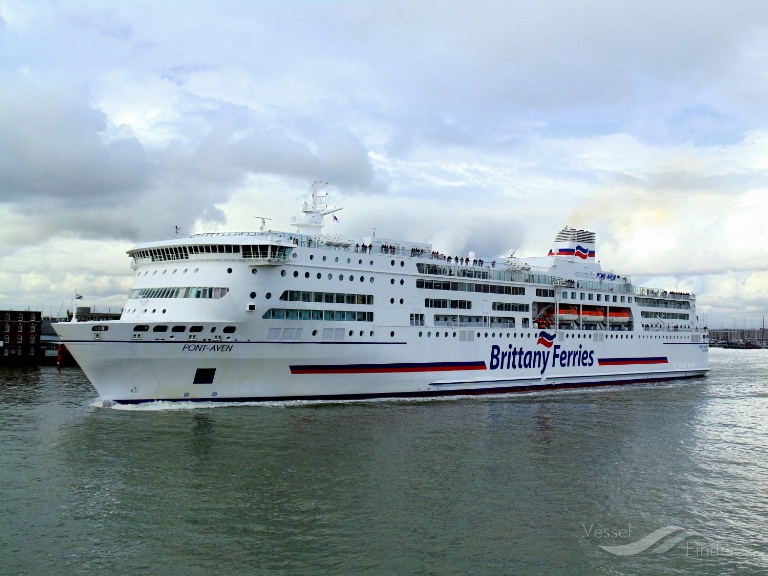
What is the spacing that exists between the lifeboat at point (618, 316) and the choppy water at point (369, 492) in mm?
16870

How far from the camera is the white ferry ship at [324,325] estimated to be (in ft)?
88.6

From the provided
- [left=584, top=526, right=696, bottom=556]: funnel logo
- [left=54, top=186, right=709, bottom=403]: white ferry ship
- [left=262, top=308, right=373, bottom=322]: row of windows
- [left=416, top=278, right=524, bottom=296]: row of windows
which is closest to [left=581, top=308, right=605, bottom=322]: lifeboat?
[left=54, top=186, right=709, bottom=403]: white ferry ship

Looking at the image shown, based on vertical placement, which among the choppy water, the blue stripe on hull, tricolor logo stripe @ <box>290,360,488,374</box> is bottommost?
the choppy water

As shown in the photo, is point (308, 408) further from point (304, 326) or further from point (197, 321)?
point (197, 321)

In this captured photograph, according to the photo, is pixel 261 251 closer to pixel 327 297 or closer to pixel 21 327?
pixel 327 297

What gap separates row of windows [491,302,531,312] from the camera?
Answer: 38156 millimetres

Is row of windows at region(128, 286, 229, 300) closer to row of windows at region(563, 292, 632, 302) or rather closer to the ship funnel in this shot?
row of windows at region(563, 292, 632, 302)

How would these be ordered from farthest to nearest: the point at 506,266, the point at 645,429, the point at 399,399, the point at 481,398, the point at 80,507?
1. the point at 506,266
2. the point at 481,398
3. the point at 399,399
4. the point at 645,429
5. the point at 80,507

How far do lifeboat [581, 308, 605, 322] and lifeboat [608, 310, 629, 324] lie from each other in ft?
2.72

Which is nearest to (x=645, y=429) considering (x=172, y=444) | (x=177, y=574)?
(x=172, y=444)

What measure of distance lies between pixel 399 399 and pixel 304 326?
21.7 feet

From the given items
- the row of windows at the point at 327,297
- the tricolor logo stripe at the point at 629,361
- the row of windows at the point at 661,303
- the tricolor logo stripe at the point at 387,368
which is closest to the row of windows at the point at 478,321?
the tricolor logo stripe at the point at 387,368

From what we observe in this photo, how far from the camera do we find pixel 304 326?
29203 mm

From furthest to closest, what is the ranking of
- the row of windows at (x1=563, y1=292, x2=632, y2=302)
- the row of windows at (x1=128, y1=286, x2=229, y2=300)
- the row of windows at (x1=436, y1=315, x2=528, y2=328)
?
the row of windows at (x1=563, y1=292, x2=632, y2=302) → the row of windows at (x1=436, y1=315, x2=528, y2=328) → the row of windows at (x1=128, y1=286, x2=229, y2=300)
